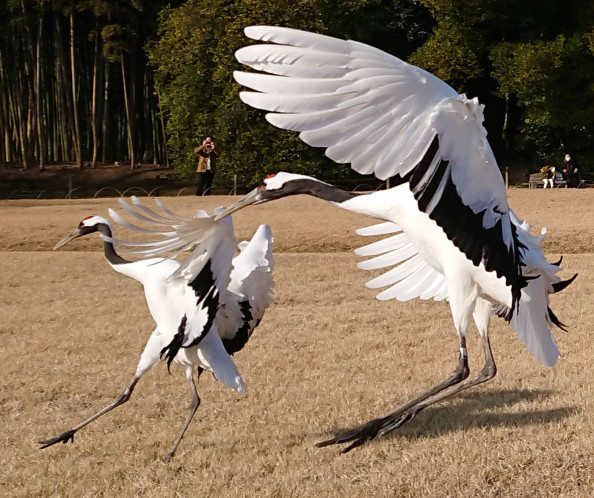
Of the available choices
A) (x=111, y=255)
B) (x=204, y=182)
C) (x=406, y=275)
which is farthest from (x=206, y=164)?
(x=406, y=275)

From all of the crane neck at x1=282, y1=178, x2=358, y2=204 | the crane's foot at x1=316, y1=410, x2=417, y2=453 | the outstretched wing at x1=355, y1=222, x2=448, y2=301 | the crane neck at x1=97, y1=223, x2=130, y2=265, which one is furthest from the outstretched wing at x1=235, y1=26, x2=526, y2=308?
the crane neck at x1=97, y1=223, x2=130, y2=265

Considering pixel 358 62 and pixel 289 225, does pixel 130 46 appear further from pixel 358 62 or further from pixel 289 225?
pixel 358 62

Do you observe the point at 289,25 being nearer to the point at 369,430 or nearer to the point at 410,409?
the point at 410,409

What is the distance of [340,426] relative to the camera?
15.1ft

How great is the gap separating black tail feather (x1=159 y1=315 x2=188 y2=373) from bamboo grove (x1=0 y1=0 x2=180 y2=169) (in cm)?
1916

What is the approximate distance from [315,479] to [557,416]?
140 cm

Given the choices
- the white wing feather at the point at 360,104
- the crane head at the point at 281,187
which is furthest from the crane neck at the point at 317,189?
the white wing feather at the point at 360,104

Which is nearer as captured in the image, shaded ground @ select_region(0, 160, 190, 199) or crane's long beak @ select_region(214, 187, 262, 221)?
crane's long beak @ select_region(214, 187, 262, 221)

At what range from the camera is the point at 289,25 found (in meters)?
20.1

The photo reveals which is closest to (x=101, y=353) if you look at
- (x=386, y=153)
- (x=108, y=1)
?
(x=386, y=153)

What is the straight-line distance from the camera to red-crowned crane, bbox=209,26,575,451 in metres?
2.61

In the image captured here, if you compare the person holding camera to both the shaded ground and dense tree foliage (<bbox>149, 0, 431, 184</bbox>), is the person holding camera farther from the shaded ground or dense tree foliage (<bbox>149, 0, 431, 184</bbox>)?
the shaded ground

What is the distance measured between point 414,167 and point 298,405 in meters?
2.23

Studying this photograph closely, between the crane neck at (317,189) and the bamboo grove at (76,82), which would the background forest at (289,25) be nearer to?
the bamboo grove at (76,82)
